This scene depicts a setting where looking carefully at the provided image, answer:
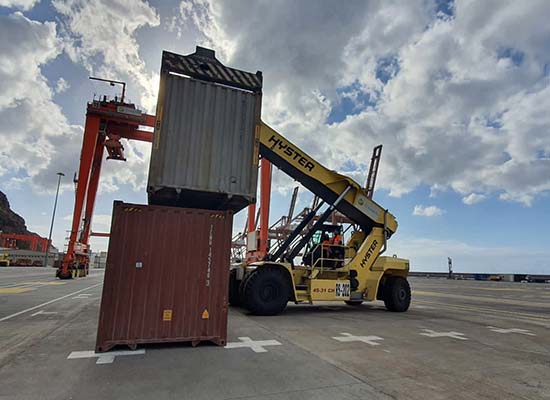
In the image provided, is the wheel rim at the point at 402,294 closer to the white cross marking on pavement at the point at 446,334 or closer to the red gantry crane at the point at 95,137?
the white cross marking on pavement at the point at 446,334

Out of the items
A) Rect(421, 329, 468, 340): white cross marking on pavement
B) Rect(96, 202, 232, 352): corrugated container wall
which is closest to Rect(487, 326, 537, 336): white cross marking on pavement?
Rect(421, 329, 468, 340): white cross marking on pavement

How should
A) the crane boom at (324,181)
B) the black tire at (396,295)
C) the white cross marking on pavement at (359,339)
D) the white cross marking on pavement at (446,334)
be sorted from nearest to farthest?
the white cross marking on pavement at (359,339), the white cross marking on pavement at (446,334), the crane boom at (324,181), the black tire at (396,295)

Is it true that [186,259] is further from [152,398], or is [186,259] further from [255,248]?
[255,248]

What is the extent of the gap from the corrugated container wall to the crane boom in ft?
15.7

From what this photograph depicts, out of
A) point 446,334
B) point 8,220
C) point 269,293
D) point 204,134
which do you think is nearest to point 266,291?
point 269,293

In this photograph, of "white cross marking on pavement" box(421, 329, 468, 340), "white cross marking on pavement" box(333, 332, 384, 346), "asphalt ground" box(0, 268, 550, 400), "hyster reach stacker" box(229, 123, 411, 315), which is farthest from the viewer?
"hyster reach stacker" box(229, 123, 411, 315)

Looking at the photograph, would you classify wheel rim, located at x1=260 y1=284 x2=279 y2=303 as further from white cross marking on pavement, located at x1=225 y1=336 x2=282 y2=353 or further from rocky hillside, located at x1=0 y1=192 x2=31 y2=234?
rocky hillside, located at x1=0 y1=192 x2=31 y2=234

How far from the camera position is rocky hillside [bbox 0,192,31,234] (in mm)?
103438

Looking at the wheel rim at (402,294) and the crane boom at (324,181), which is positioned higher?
the crane boom at (324,181)

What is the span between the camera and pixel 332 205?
39.1 ft

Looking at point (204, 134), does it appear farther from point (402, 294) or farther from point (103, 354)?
point (402, 294)

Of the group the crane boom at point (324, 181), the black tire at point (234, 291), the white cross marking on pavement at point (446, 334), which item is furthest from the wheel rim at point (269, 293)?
the white cross marking on pavement at point (446, 334)

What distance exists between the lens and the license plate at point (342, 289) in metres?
11.2

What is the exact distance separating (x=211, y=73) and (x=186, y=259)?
435 centimetres
